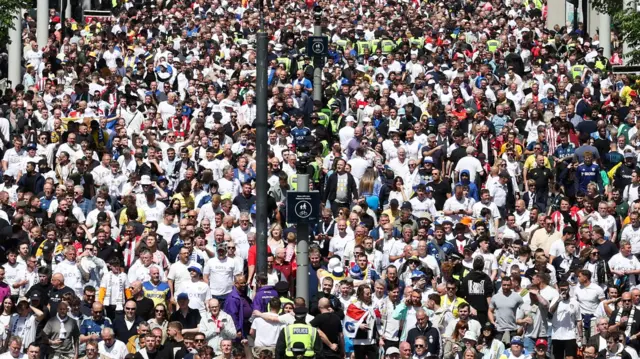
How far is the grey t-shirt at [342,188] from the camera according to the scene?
27.8 m

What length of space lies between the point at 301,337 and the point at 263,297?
1.95 metres

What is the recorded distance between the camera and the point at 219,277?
928 inches

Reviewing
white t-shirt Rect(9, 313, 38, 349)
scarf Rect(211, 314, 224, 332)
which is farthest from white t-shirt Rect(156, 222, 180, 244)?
scarf Rect(211, 314, 224, 332)

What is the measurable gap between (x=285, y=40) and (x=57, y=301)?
17573 millimetres

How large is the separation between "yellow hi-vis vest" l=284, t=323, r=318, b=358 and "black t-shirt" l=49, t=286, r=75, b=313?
3404mm

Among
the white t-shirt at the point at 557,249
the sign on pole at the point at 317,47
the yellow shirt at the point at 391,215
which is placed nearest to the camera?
the white t-shirt at the point at 557,249

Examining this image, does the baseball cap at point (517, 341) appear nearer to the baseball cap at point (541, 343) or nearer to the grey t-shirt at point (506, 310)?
the baseball cap at point (541, 343)

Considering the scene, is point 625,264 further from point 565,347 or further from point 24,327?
point 24,327

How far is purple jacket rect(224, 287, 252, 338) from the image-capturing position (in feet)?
72.8

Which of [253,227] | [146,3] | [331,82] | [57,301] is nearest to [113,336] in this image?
[57,301]

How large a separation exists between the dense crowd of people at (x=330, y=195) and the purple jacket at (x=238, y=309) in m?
0.03

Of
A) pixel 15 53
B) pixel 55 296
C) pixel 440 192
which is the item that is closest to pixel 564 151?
pixel 440 192

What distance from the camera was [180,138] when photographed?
3033cm

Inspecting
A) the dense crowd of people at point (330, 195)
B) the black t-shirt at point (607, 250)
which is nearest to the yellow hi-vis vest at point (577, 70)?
the dense crowd of people at point (330, 195)
